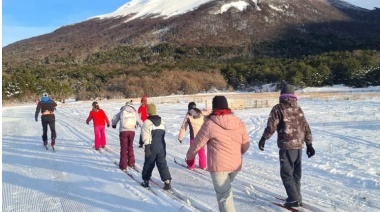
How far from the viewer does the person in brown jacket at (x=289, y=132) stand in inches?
244

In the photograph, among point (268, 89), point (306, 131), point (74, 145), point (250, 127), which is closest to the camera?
point (306, 131)

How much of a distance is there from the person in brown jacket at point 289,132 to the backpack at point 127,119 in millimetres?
4029

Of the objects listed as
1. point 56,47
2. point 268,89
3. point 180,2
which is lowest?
point 268,89

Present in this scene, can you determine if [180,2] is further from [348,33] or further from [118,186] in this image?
[118,186]

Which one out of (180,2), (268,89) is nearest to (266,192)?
(268,89)

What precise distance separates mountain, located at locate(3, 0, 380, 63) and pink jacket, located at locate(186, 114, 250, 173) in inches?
3945

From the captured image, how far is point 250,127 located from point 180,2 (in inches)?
5877

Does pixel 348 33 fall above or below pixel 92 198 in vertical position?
above

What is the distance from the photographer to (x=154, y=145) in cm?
761

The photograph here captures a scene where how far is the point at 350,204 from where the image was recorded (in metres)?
6.62

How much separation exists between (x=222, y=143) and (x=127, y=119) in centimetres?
464

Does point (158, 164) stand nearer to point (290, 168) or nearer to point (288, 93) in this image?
point (290, 168)

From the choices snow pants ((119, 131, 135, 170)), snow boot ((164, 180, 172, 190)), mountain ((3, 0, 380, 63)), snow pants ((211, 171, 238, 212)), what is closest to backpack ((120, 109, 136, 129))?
snow pants ((119, 131, 135, 170))

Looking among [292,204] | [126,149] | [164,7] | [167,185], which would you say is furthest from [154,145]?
[164,7]
